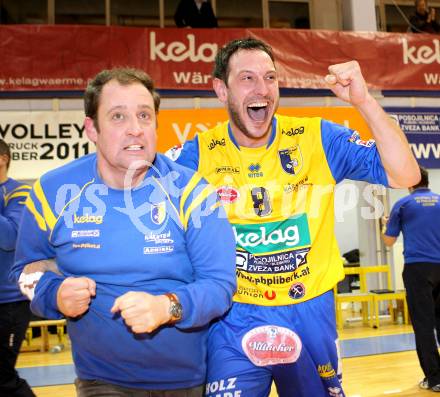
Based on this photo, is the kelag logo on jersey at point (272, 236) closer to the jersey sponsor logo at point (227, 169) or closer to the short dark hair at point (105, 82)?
the jersey sponsor logo at point (227, 169)

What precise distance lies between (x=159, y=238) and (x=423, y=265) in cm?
498

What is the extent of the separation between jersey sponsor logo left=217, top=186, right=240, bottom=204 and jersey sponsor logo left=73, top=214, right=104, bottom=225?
2.57 ft

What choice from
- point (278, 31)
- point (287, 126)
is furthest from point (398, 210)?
point (278, 31)

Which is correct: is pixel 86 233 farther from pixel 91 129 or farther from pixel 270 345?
pixel 270 345

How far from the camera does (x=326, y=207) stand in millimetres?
2947

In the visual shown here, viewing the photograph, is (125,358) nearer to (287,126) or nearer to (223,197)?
(223,197)

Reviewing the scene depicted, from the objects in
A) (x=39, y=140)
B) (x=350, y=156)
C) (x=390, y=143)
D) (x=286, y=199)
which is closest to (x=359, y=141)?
(x=350, y=156)

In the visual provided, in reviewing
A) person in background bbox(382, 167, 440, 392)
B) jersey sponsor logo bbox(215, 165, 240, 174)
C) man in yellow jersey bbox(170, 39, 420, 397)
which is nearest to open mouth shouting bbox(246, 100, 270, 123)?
man in yellow jersey bbox(170, 39, 420, 397)

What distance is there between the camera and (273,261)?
2844 millimetres

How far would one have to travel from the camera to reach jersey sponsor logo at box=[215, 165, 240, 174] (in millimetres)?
2971

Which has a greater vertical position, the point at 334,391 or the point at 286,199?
the point at 286,199

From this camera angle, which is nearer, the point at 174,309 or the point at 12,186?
the point at 174,309

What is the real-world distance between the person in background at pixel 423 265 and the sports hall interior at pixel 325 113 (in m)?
0.42

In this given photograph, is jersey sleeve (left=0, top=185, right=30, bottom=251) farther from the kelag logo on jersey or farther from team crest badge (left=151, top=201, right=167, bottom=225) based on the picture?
team crest badge (left=151, top=201, right=167, bottom=225)
